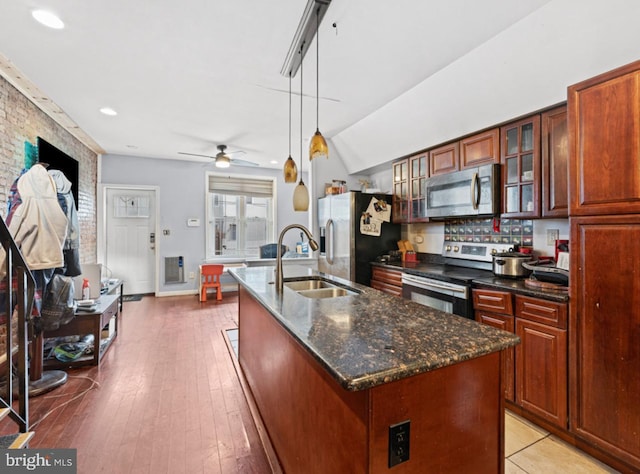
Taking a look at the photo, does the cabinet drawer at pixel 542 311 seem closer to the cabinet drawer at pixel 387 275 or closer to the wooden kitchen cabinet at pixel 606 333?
the wooden kitchen cabinet at pixel 606 333

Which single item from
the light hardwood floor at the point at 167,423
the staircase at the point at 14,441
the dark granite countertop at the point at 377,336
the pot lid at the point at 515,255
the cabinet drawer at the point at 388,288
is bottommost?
the light hardwood floor at the point at 167,423

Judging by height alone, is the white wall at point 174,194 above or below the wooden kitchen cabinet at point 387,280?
above

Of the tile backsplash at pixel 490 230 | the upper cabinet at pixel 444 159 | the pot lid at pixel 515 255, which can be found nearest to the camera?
the pot lid at pixel 515 255

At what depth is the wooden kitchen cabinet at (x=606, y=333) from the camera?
1.52 metres

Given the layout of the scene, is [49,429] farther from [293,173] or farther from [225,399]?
[293,173]

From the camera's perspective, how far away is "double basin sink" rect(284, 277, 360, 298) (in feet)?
6.87

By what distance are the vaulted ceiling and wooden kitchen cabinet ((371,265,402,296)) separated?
1.46 meters

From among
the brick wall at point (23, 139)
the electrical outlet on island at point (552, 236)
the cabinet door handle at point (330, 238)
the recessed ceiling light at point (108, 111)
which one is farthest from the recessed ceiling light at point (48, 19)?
the electrical outlet on island at point (552, 236)

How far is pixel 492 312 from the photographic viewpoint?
88.7 inches

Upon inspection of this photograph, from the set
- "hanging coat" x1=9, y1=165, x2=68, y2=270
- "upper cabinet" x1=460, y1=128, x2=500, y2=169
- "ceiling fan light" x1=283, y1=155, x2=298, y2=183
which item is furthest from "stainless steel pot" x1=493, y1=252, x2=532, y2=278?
"hanging coat" x1=9, y1=165, x2=68, y2=270

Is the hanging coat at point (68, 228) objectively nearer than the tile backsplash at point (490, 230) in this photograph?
Yes

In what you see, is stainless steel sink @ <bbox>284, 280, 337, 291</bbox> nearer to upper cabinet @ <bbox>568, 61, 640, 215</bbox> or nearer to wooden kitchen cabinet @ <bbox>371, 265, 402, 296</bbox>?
wooden kitchen cabinet @ <bbox>371, 265, 402, 296</bbox>

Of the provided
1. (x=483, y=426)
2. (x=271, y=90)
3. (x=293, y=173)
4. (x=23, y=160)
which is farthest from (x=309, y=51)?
(x=23, y=160)

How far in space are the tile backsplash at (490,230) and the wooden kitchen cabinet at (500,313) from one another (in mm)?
811
